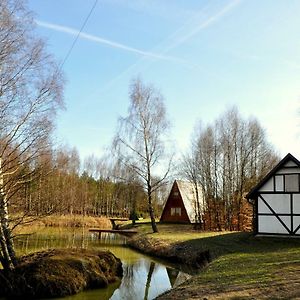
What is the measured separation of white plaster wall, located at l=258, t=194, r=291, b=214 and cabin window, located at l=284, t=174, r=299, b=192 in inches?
15.8

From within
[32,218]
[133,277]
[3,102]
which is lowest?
[133,277]

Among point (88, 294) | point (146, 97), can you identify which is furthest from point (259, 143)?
point (88, 294)

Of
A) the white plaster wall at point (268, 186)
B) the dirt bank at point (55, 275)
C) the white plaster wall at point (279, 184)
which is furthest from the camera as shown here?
the white plaster wall at point (268, 186)

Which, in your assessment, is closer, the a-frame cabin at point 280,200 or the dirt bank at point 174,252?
the dirt bank at point 174,252

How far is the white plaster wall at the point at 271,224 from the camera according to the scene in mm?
20156

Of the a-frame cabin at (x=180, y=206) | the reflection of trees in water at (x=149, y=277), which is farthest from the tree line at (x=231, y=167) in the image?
the reflection of trees in water at (x=149, y=277)

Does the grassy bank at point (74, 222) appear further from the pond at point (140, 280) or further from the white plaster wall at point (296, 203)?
the white plaster wall at point (296, 203)

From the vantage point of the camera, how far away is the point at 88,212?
2095 inches

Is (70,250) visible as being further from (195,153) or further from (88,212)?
(88,212)

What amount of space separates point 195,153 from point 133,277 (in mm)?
20260

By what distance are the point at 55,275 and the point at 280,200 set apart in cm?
1308

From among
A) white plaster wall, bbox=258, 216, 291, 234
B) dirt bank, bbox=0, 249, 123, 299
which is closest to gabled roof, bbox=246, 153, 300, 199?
white plaster wall, bbox=258, 216, 291, 234

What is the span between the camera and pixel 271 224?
67.2 ft

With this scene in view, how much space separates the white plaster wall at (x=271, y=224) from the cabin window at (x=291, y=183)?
151 centimetres
